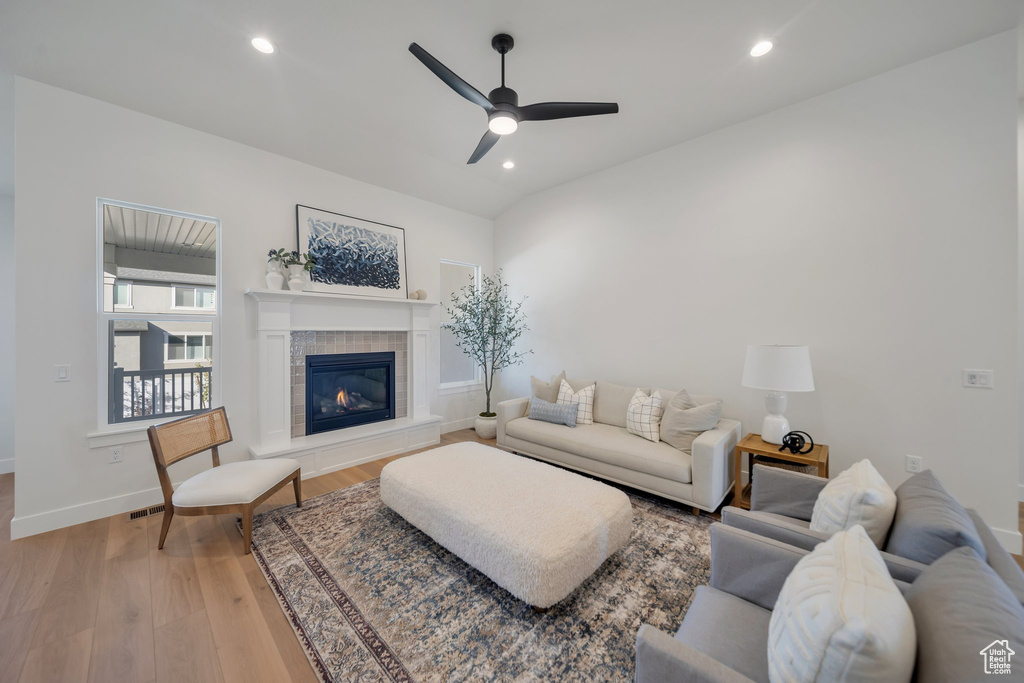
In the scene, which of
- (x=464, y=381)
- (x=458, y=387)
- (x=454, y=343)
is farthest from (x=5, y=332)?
(x=464, y=381)

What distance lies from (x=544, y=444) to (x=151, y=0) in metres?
4.01

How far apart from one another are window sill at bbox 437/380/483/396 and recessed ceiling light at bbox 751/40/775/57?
425cm

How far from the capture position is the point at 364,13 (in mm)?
2113

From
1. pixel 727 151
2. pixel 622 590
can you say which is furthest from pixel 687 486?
pixel 727 151

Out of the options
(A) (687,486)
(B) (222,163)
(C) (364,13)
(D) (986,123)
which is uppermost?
(C) (364,13)

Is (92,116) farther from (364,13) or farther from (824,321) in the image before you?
(824,321)

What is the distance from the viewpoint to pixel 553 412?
3654mm

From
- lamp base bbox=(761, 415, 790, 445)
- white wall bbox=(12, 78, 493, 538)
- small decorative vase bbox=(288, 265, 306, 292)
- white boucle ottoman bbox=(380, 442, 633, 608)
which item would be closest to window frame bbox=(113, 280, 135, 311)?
white wall bbox=(12, 78, 493, 538)

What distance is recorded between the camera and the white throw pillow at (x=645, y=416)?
316 cm

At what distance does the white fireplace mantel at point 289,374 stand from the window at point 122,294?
0.78 m

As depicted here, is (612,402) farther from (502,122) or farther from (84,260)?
(84,260)

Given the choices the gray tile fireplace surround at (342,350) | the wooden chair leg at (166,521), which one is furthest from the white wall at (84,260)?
the wooden chair leg at (166,521)

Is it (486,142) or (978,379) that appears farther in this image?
(486,142)

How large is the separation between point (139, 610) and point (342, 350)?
2.41 metres
